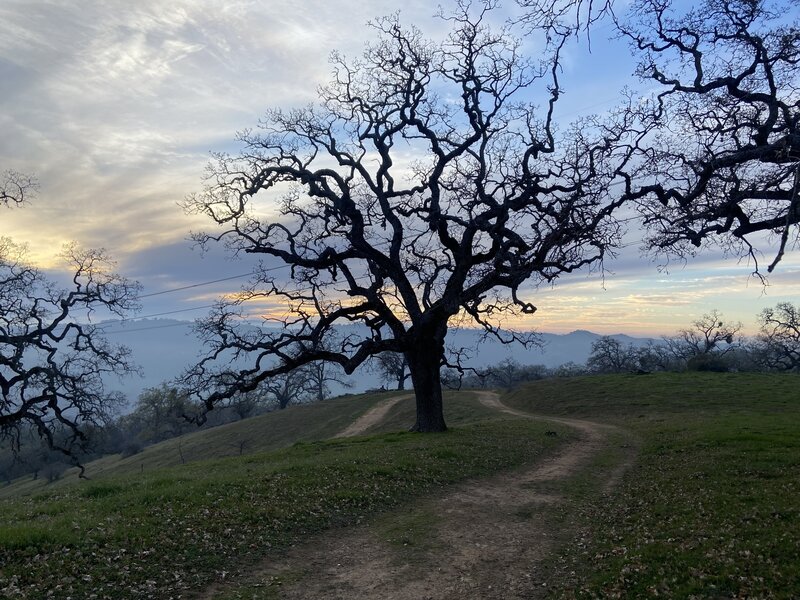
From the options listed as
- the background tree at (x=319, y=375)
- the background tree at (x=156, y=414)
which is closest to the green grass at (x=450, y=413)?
the background tree at (x=319, y=375)

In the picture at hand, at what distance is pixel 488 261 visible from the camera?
954 inches

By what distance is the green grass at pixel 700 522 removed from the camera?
25.0 ft

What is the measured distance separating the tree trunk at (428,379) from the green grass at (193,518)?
551 centimetres

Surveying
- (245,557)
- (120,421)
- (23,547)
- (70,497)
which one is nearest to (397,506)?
(245,557)

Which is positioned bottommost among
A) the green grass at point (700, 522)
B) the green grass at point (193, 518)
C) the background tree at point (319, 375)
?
the green grass at point (700, 522)

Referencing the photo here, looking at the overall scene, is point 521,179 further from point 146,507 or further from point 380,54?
point 146,507

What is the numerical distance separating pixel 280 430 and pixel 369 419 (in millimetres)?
13091

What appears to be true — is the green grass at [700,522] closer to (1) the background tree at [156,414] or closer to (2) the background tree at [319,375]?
(2) the background tree at [319,375]

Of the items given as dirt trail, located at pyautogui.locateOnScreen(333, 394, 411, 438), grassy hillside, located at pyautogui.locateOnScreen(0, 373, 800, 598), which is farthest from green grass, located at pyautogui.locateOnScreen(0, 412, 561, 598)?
dirt trail, located at pyautogui.locateOnScreen(333, 394, 411, 438)

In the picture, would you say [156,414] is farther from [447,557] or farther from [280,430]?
[447,557]

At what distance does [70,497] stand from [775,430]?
2459 centimetres

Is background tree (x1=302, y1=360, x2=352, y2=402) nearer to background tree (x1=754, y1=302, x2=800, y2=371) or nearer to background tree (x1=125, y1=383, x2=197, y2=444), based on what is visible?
background tree (x1=125, y1=383, x2=197, y2=444)

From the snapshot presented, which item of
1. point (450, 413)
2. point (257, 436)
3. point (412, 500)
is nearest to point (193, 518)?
point (412, 500)

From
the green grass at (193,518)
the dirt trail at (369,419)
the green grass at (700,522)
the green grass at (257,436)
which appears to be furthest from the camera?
the green grass at (257,436)
